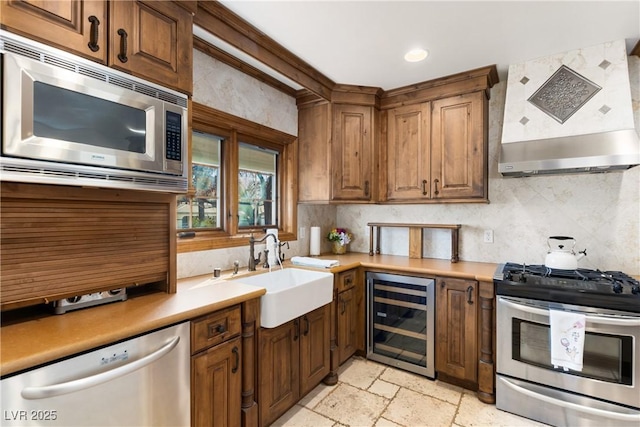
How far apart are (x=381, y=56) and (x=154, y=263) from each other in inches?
85.2

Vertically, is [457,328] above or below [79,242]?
below

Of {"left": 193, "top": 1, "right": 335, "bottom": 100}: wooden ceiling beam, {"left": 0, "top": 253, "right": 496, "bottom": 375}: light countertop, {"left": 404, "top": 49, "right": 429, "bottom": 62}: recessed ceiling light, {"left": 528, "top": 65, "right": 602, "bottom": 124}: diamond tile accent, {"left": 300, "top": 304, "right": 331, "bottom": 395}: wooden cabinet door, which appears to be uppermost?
{"left": 404, "top": 49, "right": 429, "bottom": 62}: recessed ceiling light

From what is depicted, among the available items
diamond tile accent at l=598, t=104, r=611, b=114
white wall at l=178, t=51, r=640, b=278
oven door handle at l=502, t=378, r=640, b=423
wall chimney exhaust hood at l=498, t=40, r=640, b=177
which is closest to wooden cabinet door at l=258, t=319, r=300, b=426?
white wall at l=178, t=51, r=640, b=278

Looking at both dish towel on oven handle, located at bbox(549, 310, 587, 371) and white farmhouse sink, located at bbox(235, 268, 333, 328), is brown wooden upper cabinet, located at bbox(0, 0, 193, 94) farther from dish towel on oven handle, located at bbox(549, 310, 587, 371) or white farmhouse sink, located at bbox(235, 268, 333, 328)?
dish towel on oven handle, located at bbox(549, 310, 587, 371)

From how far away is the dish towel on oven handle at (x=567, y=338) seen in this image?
1.91 metres

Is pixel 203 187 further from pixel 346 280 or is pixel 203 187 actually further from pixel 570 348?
pixel 570 348

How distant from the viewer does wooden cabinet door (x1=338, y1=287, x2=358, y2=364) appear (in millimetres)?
2648

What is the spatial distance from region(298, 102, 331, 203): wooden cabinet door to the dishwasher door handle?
77.6 inches

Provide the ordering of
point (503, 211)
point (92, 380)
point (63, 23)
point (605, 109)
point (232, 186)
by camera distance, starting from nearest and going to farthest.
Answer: point (92, 380) → point (63, 23) → point (605, 109) → point (232, 186) → point (503, 211)

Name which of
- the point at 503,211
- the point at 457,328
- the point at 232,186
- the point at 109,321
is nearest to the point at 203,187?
the point at 232,186

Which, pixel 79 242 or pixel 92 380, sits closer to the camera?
pixel 92 380

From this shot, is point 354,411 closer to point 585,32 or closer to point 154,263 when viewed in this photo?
point 154,263

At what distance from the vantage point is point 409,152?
10.0 ft

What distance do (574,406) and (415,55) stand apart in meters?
2.62
